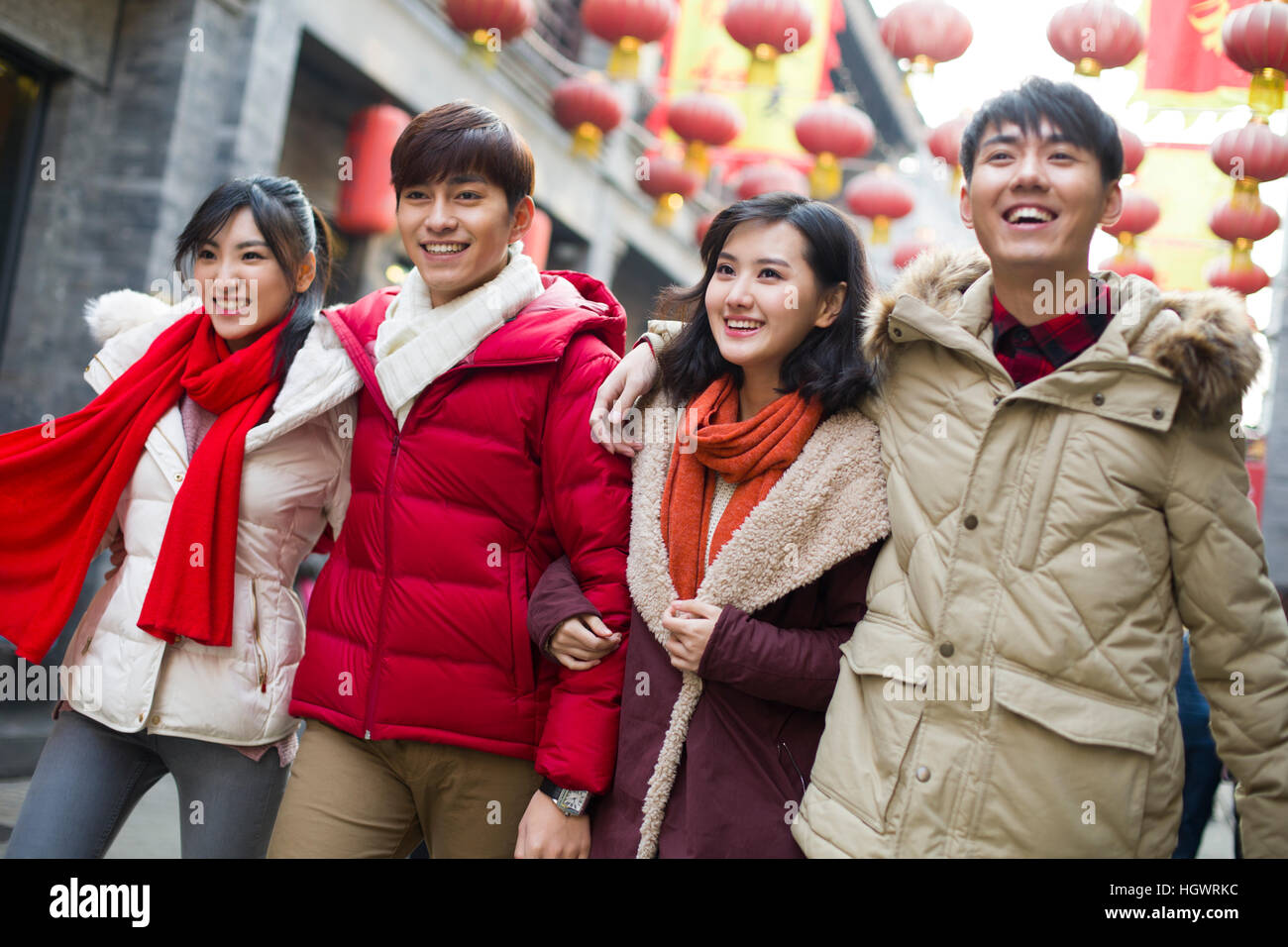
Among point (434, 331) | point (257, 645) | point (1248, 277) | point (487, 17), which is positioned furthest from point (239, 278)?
point (1248, 277)

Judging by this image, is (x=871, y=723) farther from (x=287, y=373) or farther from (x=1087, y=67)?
(x=1087, y=67)

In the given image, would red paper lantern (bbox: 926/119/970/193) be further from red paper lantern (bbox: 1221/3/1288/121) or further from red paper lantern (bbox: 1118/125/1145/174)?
red paper lantern (bbox: 1221/3/1288/121)

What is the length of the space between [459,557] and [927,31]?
5684 millimetres

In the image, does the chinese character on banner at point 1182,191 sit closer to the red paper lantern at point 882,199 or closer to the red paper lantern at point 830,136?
the red paper lantern at point 882,199

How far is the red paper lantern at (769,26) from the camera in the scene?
7145mm

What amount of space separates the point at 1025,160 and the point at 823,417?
0.64m

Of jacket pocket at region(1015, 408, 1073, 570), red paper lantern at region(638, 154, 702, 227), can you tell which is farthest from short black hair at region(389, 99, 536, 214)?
red paper lantern at region(638, 154, 702, 227)

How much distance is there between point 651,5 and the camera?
292 inches

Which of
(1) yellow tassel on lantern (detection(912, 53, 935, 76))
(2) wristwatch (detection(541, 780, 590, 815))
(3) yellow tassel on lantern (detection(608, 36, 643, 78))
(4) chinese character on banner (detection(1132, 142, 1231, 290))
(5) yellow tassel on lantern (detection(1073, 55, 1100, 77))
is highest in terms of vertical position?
(4) chinese character on banner (detection(1132, 142, 1231, 290))

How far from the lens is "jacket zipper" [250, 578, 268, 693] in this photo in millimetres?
2602

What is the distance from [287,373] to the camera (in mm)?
2740

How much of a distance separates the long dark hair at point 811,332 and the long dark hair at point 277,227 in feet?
3.15

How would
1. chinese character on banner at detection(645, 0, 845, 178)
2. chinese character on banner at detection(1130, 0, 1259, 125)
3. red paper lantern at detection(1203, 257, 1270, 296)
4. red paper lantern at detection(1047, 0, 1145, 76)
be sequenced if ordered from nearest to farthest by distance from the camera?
red paper lantern at detection(1047, 0, 1145, 76) < chinese character on banner at detection(1130, 0, 1259, 125) < red paper lantern at detection(1203, 257, 1270, 296) < chinese character on banner at detection(645, 0, 845, 178)

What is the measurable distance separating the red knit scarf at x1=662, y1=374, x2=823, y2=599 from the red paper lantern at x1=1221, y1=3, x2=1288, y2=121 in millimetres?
4632
